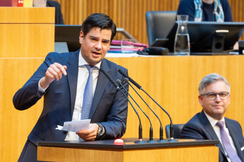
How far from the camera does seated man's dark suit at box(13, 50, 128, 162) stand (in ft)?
7.11

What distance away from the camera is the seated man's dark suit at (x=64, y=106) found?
2166 mm

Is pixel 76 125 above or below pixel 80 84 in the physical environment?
below

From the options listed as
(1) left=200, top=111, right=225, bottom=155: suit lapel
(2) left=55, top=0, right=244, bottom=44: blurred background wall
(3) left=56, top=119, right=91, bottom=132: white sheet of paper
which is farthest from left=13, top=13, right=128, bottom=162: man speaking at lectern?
(2) left=55, top=0, right=244, bottom=44: blurred background wall

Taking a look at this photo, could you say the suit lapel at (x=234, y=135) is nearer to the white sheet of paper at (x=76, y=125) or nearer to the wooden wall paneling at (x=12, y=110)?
the white sheet of paper at (x=76, y=125)

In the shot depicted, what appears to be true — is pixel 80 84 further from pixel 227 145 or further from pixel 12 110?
pixel 227 145

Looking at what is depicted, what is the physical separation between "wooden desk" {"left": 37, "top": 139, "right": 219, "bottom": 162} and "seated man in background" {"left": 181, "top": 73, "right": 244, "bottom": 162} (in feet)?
2.49

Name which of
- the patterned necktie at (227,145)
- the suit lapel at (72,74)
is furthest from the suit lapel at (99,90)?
the patterned necktie at (227,145)

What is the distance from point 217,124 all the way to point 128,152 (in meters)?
1.28

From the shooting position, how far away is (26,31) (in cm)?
288

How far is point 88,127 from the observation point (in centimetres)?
195

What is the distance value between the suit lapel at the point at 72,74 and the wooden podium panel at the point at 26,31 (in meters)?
0.61

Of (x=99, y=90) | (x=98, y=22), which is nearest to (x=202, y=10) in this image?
(x=98, y=22)

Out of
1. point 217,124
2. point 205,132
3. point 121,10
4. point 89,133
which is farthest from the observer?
point 121,10

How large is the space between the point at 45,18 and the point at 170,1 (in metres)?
4.05
